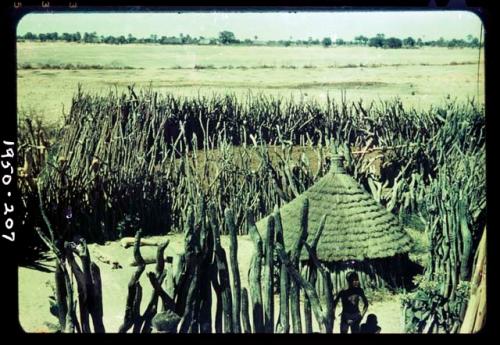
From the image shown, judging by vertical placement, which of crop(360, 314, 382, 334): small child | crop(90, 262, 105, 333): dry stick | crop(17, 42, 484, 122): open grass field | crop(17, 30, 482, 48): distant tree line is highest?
crop(17, 30, 482, 48): distant tree line

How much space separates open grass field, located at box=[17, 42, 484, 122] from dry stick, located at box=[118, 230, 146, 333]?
764 millimetres

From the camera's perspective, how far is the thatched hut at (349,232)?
4.05 meters

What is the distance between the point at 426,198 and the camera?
4.08 metres

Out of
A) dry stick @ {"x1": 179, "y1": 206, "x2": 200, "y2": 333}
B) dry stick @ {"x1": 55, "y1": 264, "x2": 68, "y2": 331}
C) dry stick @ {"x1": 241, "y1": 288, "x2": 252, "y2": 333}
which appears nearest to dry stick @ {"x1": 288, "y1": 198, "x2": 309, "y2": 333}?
dry stick @ {"x1": 241, "y1": 288, "x2": 252, "y2": 333}

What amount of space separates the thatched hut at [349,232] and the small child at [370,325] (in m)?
0.16

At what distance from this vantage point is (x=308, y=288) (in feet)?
13.3

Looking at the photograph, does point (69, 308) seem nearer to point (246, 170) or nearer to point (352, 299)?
point (246, 170)

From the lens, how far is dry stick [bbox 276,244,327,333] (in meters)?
4.03

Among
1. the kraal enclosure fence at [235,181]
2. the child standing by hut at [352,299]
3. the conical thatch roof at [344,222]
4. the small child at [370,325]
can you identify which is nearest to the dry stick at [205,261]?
the kraal enclosure fence at [235,181]

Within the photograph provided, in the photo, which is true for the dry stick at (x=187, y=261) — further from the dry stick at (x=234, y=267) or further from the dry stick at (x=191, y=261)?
the dry stick at (x=234, y=267)

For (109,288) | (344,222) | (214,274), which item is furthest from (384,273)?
(109,288)

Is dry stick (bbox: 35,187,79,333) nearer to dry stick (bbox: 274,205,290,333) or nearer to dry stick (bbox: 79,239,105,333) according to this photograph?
dry stick (bbox: 79,239,105,333)

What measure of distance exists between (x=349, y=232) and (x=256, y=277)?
1.64ft
